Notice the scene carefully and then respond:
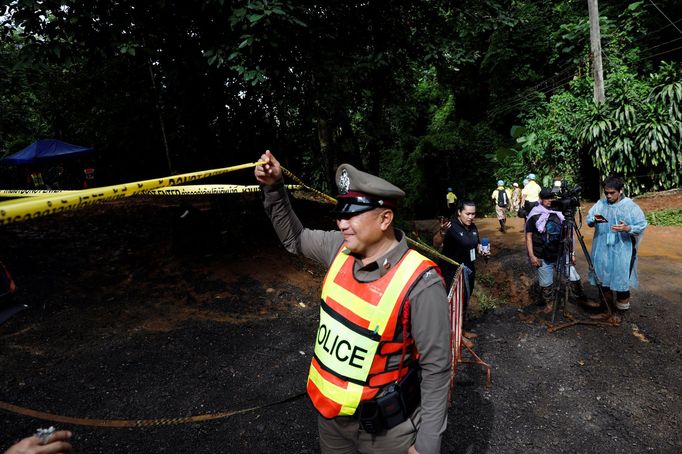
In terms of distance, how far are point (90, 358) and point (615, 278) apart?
21.7 ft

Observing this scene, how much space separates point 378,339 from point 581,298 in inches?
214

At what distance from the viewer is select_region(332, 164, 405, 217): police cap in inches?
71.0

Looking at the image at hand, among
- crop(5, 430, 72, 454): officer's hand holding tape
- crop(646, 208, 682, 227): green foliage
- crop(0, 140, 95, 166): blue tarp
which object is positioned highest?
crop(0, 140, 95, 166): blue tarp

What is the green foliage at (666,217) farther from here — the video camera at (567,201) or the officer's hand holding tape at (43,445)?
the officer's hand holding tape at (43,445)

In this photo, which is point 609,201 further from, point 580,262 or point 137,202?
point 137,202

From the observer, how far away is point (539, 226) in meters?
5.57

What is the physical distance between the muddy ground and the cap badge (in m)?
1.85

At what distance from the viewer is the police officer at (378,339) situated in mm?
1682

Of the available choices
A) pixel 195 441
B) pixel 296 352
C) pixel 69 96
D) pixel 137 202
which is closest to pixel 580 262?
pixel 296 352

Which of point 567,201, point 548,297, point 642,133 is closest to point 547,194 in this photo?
point 567,201

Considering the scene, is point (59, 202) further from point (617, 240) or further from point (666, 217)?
point (666, 217)

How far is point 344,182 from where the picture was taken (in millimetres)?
1943

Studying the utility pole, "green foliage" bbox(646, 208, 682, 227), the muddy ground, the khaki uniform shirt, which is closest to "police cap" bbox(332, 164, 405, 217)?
the khaki uniform shirt

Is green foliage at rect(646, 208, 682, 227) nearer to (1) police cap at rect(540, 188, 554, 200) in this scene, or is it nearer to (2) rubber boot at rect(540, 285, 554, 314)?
(2) rubber boot at rect(540, 285, 554, 314)
